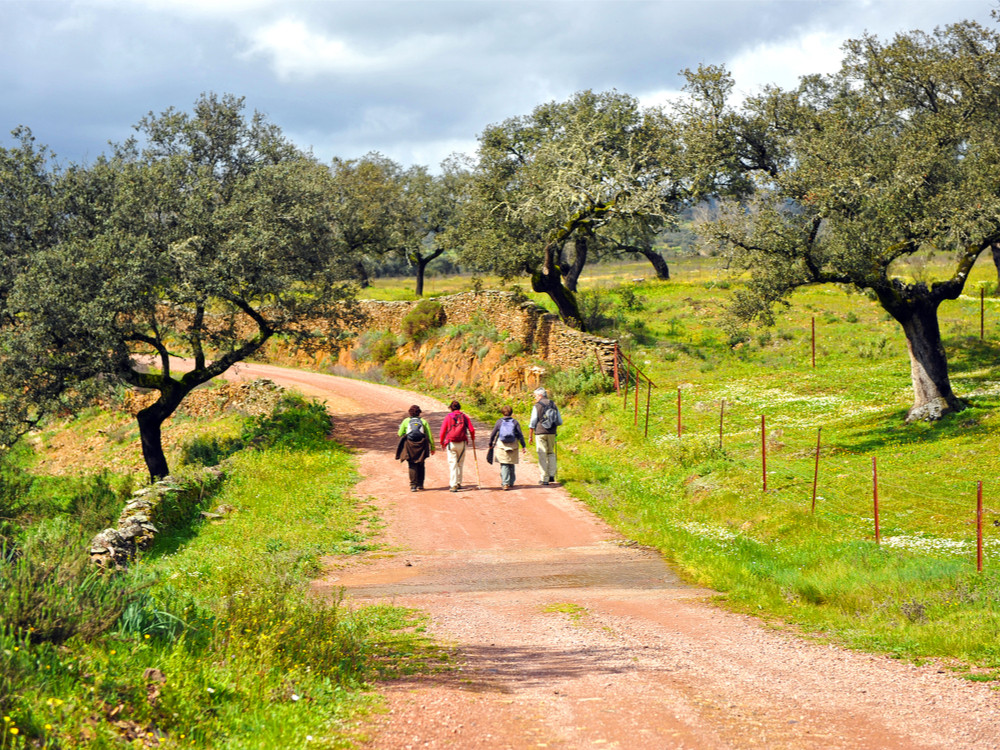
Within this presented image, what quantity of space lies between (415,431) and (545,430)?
2.67m

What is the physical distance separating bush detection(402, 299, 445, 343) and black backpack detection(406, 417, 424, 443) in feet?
60.2

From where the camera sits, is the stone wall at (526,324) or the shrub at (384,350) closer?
the stone wall at (526,324)

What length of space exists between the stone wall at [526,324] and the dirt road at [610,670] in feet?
42.9

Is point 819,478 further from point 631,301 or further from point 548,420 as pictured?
point 631,301

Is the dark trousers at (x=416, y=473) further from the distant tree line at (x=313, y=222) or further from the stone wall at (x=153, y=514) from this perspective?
the distant tree line at (x=313, y=222)

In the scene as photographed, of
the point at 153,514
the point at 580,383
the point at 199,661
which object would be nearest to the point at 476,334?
the point at 580,383

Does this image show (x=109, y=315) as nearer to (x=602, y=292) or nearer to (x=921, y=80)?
(x=921, y=80)

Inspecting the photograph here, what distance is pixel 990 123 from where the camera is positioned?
20328mm

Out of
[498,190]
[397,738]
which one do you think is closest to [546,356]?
[498,190]

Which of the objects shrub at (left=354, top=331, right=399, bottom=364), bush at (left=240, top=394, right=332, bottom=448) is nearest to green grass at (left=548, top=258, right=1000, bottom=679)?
bush at (left=240, top=394, right=332, bottom=448)

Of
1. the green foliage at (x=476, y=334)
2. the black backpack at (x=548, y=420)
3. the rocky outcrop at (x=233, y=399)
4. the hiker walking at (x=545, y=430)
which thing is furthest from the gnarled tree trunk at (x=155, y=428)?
the black backpack at (x=548, y=420)

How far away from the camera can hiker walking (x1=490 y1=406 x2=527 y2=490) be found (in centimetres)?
1702

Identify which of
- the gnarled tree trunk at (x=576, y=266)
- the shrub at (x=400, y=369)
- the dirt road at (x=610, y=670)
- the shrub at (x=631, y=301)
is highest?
the gnarled tree trunk at (x=576, y=266)

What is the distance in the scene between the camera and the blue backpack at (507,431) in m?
17.0
